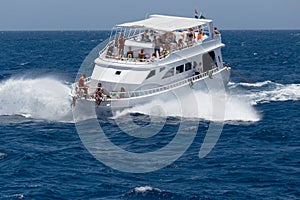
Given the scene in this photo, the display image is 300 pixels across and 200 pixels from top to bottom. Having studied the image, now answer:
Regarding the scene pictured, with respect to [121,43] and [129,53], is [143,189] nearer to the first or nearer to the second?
[129,53]

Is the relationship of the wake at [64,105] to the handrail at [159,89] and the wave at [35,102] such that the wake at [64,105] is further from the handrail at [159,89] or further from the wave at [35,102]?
the handrail at [159,89]

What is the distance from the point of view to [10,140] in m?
27.5

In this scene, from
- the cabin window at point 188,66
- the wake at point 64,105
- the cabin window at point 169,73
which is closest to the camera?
the wake at point 64,105

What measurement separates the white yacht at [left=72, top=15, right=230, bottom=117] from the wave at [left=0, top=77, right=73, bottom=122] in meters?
1.99

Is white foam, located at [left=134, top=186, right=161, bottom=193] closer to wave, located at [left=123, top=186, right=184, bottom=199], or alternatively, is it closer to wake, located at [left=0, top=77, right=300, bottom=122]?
wave, located at [left=123, top=186, right=184, bottom=199]

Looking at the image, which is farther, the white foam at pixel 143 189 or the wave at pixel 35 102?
the wave at pixel 35 102

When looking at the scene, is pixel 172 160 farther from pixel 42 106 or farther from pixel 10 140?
pixel 42 106

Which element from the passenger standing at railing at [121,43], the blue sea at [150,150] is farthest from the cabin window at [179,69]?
the passenger standing at railing at [121,43]

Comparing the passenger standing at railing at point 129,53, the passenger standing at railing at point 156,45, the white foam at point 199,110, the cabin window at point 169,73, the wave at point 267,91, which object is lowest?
the wave at point 267,91

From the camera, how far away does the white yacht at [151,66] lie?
30766 millimetres

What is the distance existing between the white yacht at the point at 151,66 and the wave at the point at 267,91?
3359mm

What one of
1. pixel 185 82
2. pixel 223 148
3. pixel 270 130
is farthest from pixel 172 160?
pixel 185 82

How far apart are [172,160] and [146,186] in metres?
3.86

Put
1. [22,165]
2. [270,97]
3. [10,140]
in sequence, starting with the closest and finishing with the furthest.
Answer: [22,165] < [10,140] < [270,97]
